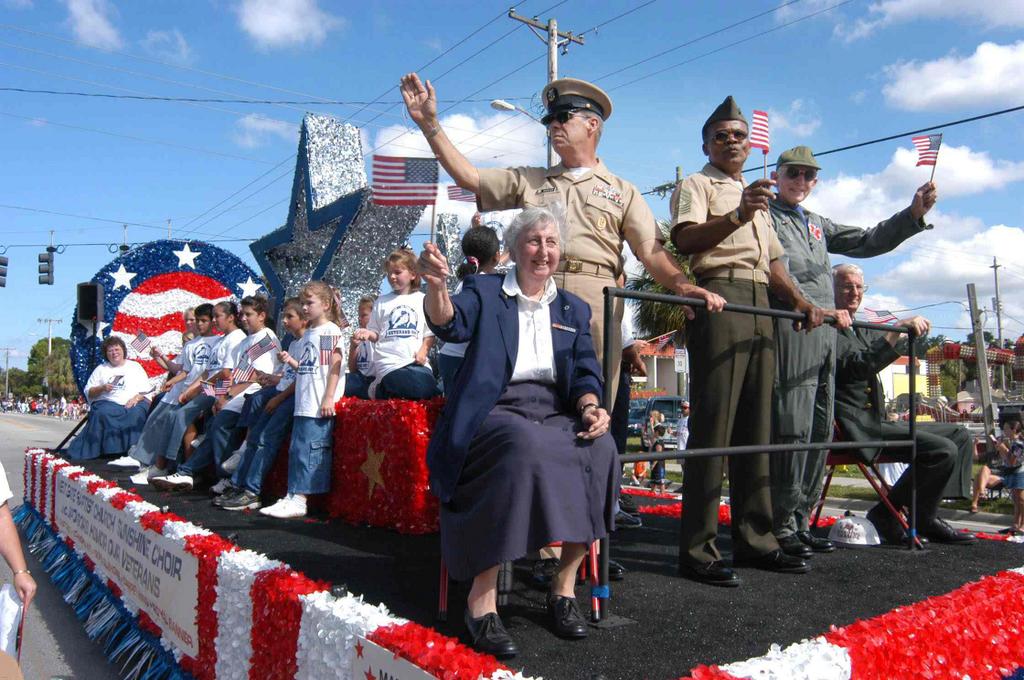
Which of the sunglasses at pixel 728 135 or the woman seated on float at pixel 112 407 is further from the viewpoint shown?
the woman seated on float at pixel 112 407

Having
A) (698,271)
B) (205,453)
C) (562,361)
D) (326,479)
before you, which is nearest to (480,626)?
(562,361)

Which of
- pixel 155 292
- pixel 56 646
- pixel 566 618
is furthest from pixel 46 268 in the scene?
pixel 566 618

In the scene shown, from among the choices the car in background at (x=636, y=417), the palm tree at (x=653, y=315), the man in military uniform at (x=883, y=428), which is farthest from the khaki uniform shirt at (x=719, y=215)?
the car in background at (x=636, y=417)

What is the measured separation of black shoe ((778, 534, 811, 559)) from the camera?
3.54m

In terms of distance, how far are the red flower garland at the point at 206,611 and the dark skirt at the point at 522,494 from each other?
1.27 meters

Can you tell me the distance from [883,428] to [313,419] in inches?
134

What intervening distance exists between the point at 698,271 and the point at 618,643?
1.85 metres

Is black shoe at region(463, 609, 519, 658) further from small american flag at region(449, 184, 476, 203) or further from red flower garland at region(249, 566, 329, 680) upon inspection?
small american flag at region(449, 184, 476, 203)

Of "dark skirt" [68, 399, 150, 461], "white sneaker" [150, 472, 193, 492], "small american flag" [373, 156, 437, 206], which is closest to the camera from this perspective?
"white sneaker" [150, 472, 193, 492]

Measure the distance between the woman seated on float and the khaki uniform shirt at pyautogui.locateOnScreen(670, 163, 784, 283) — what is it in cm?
751

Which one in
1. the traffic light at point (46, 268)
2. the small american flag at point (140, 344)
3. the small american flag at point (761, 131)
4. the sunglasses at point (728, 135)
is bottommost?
the small american flag at point (140, 344)

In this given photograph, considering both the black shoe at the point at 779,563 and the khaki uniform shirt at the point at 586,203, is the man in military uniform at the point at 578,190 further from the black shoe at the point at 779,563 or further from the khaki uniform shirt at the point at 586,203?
the black shoe at the point at 779,563

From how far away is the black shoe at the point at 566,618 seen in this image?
7.48ft

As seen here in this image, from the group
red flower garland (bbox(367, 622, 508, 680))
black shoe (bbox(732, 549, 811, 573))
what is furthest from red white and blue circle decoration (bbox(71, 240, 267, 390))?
red flower garland (bbox(367, 622, 508, 680))
